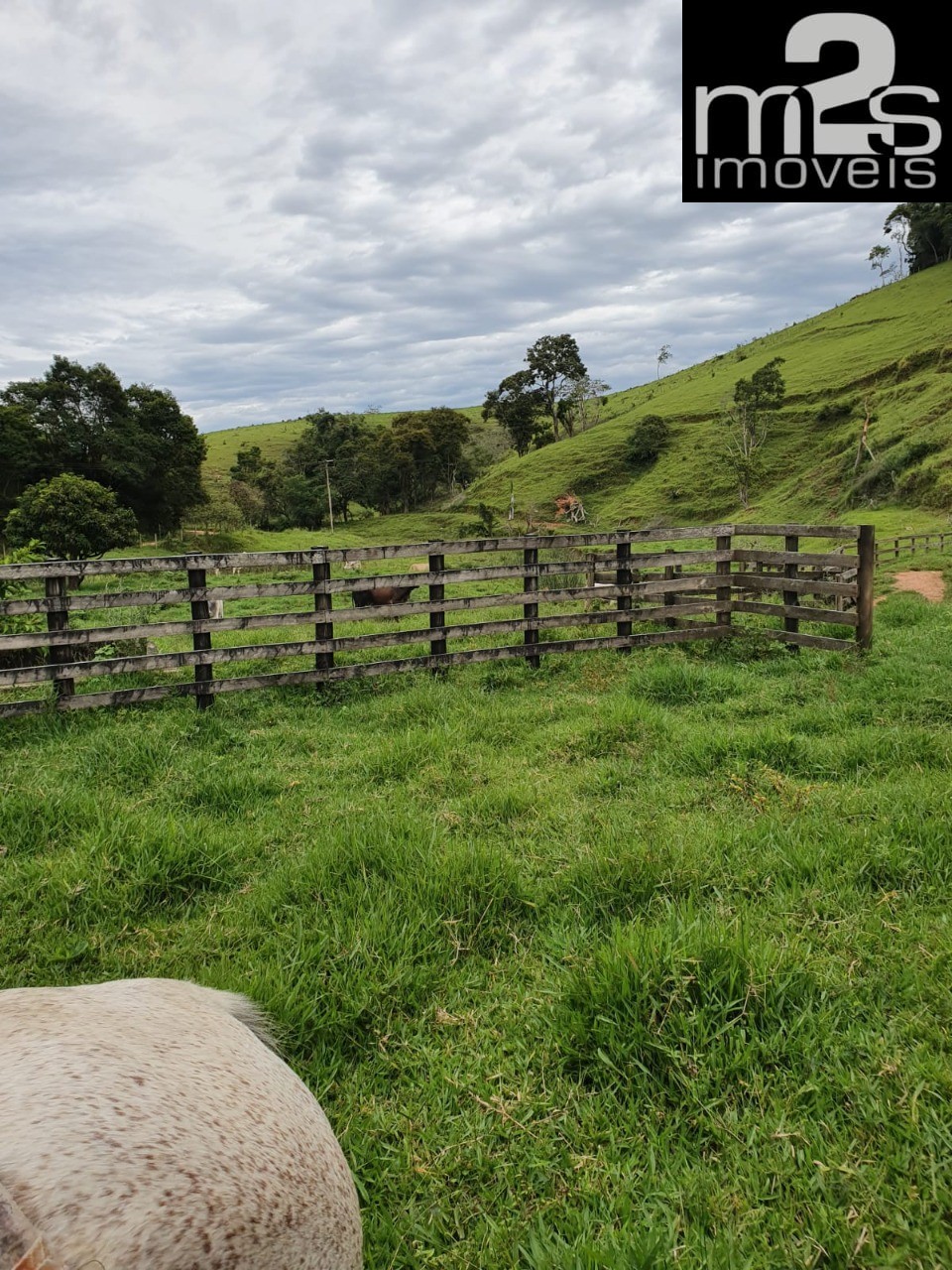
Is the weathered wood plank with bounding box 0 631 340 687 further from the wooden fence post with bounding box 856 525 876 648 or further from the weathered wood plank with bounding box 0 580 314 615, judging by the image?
the wooden fence post with bounding box 856 525 876 648

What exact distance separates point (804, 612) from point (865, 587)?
80cm

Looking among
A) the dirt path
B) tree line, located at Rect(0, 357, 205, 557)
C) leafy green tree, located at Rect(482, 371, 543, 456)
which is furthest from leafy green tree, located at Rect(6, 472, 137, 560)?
leafy green tree, located at Rect(482, 371, 543, 456)

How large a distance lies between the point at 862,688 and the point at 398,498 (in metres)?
79.0

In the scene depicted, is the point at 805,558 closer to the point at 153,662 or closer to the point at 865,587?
the point at 865,587

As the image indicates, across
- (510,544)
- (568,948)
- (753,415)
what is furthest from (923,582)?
(753,415)

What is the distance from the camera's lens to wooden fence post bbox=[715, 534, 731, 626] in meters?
10.1

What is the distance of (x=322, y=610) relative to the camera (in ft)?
26.1

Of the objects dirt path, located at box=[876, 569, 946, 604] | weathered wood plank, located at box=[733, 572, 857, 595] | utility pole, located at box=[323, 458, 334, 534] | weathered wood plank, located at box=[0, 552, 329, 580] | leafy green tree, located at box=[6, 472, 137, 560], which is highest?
utility pole, located at box=[323, 458, 334, 534]

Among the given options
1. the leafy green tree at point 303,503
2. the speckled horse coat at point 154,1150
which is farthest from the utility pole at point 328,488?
the speckled horse coat at point 154,1150

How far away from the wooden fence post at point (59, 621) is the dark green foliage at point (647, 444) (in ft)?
217

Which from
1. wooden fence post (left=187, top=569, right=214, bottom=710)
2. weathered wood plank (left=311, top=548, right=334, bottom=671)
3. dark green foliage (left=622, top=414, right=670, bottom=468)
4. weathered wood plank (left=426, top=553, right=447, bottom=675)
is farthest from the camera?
dark green foliage (left=622, top=414, right=670, bottom=468)

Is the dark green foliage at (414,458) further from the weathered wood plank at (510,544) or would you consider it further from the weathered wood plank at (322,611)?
the weathered wood plank at (322,611)

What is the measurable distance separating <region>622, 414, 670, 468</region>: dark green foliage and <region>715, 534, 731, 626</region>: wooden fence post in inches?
2399

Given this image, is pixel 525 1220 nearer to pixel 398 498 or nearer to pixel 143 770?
pixel 143 770
